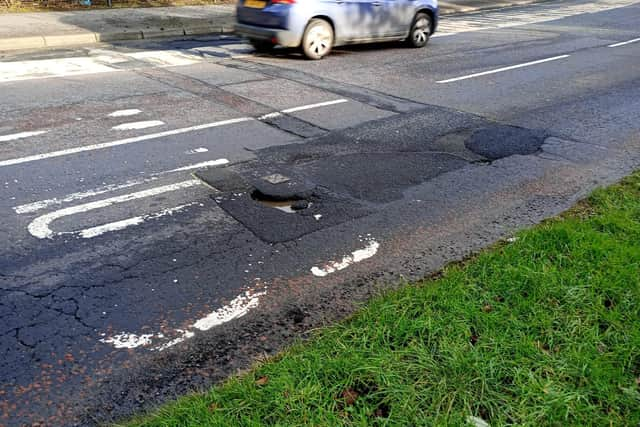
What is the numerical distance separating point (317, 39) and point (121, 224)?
7.72 metres

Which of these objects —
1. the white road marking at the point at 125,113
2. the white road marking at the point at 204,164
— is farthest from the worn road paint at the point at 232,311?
the white road marking at the point at 125,113

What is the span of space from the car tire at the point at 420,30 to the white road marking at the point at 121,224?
9.60m

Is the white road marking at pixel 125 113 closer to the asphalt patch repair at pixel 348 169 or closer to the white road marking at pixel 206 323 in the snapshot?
the asphalt patch repair at pixel 348 169

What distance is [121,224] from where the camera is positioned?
472 centimetres

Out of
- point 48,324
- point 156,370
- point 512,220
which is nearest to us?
point 156,370

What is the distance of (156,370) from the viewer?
317cm

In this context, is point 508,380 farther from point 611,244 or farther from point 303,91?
point 303,91

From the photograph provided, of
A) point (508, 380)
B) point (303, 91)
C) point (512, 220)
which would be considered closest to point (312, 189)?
point (512, 220)

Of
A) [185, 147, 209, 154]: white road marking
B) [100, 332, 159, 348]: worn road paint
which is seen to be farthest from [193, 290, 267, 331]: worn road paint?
[185, 147, 209, 154]: white road marking

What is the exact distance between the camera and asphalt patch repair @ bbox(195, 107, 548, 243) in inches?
198

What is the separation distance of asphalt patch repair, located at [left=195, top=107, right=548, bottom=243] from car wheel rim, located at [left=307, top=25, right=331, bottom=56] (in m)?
4.12

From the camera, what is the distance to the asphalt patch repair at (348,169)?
502 centimetres

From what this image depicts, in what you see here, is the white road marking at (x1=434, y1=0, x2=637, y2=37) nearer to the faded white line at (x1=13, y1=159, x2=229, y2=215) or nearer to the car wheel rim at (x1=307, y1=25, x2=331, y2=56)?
the car wheel rim at (x1=307, y1=25, x2=331, y2=56)

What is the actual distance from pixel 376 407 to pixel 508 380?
71cm
